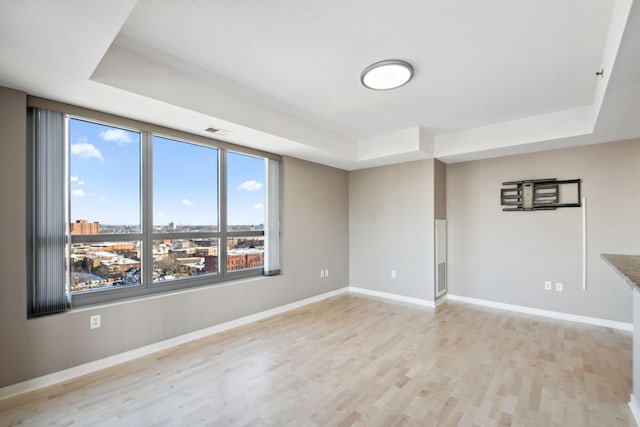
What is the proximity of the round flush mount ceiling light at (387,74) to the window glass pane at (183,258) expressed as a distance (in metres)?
2.66

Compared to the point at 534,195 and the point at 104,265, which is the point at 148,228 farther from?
the point at 534,195

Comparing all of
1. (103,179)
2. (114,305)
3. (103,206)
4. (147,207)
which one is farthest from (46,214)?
(114,305)

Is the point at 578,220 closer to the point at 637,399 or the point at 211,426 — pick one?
the point at 637,399

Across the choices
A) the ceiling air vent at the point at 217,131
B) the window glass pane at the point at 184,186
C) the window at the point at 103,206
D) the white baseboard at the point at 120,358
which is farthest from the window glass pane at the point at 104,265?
the ceiling air vent at the point at 217,131

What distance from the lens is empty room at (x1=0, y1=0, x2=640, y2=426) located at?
2.06 metres

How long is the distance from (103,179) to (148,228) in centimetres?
64

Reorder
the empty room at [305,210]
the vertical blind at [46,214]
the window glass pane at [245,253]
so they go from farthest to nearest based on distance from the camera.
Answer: the window glass pane at [245,253] → the vertical blind at [46,214] → the empty room at [305,210]

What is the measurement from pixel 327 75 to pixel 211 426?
2991 millimetres

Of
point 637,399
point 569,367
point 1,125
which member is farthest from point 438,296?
point 1,125

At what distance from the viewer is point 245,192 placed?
4.22 m

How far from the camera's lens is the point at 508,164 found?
4.56 metres

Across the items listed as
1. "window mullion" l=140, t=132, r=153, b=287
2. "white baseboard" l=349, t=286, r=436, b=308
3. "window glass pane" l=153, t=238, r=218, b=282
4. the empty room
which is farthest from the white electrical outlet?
"white baseboard" l=349, t=286, r=436, b=308

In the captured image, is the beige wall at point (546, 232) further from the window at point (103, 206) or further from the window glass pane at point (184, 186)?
the window at point (103, 206)

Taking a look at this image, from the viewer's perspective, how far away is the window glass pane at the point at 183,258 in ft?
10.8
